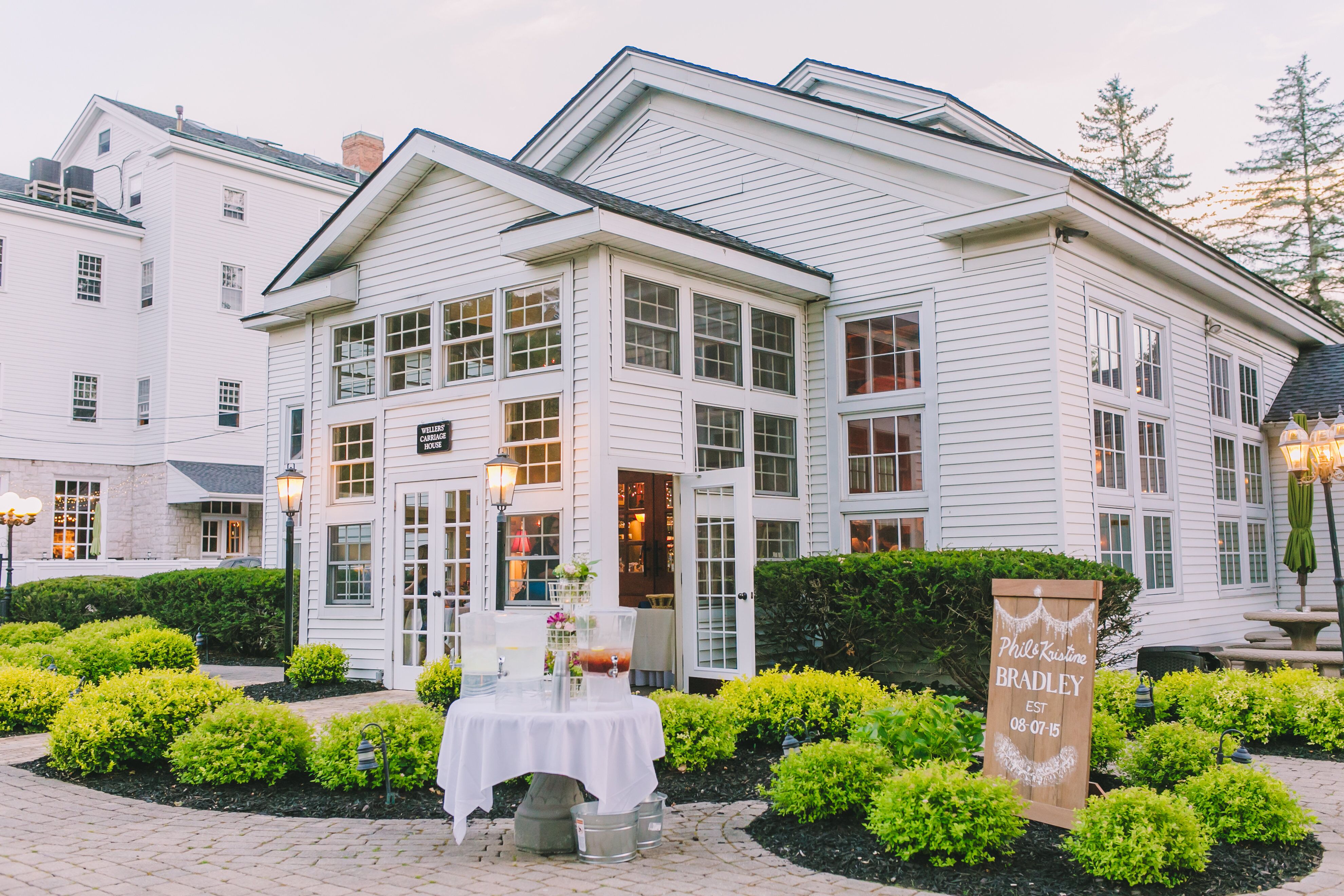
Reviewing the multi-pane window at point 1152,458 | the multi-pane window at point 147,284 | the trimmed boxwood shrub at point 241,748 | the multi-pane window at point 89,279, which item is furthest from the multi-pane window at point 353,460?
the multi-pane window at point 89,279

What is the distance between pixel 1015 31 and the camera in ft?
48.2

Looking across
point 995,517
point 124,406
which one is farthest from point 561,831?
point 124,406

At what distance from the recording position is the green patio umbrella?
15.4 metres

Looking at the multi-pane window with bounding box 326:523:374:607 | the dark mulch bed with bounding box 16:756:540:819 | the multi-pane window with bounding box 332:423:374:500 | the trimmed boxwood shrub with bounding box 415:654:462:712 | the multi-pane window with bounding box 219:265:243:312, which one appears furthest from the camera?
the multi-pane window with bounding box 219:265:243:312

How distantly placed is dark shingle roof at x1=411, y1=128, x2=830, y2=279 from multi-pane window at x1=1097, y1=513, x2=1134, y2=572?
4.34 m

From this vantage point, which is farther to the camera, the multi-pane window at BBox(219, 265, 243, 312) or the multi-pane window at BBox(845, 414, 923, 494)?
the multi-pane window at BBox(219, 265, 243, 312)

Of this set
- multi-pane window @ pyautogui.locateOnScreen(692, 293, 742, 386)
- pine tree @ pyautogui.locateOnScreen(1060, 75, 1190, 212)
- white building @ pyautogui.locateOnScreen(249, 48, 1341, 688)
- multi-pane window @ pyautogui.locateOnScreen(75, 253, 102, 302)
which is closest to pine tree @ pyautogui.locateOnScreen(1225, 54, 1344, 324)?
pine tree @ pyautogui.locateOnScreen(1060, 75, 1190, 212)

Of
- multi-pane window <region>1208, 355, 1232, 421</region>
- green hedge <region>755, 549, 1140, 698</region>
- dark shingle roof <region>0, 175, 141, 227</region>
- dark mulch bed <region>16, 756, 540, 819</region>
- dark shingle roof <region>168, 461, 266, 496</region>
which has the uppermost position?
dark shingle roof <region>0, 175, 141, 227</region>

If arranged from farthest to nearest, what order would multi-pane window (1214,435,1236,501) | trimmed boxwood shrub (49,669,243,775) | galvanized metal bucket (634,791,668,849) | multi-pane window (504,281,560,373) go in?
multi-pane window (1214,435,1236,501)
multi-pane window (504,281,560,373)
trimmed boxwood shrub (49,669,243,775)
galvanized metal bucket (634,791,668,849)

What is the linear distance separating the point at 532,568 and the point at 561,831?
5.52 meters

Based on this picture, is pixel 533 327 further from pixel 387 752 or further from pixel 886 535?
pixel 387 752

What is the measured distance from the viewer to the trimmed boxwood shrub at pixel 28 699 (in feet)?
31.3

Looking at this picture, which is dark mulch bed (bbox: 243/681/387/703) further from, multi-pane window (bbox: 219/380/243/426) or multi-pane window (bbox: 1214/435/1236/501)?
multi-pane window (bbox: 219/380/243/426)

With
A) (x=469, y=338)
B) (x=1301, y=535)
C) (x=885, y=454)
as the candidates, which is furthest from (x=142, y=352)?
(x=1301, y=535)
